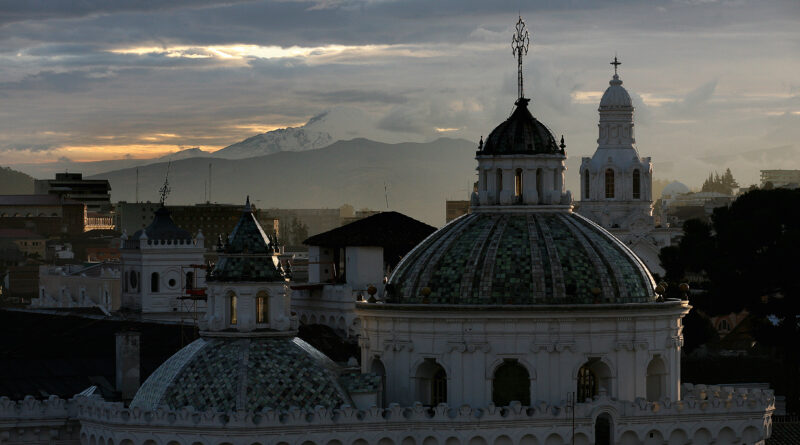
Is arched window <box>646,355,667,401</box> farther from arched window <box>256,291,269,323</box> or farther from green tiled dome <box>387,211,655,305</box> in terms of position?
arched window <box>256,291,269,323</box>

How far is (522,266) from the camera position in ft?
261

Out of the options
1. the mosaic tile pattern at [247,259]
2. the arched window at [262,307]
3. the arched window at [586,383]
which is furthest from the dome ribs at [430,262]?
the arched window at [586,383]

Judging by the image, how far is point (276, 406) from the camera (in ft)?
247

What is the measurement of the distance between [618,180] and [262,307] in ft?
309

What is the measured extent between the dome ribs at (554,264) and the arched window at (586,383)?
275cm

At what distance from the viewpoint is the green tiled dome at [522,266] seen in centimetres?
7869

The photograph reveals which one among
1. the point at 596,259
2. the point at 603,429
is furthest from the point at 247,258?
the point at 603,429

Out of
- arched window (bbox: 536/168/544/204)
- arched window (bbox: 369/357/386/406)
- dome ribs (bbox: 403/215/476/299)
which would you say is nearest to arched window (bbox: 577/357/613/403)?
dome ribs (bbox: 403/215/476/299)

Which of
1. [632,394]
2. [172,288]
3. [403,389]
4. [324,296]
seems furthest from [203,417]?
[172,288]

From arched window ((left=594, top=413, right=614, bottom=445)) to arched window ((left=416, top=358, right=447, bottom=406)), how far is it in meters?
5.29

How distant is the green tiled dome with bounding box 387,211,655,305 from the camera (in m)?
78.7

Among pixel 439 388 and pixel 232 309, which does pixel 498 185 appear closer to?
pixel 439 388

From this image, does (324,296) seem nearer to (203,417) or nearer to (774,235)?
(774,235)

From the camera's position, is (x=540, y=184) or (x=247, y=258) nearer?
(x=247, y=258)
